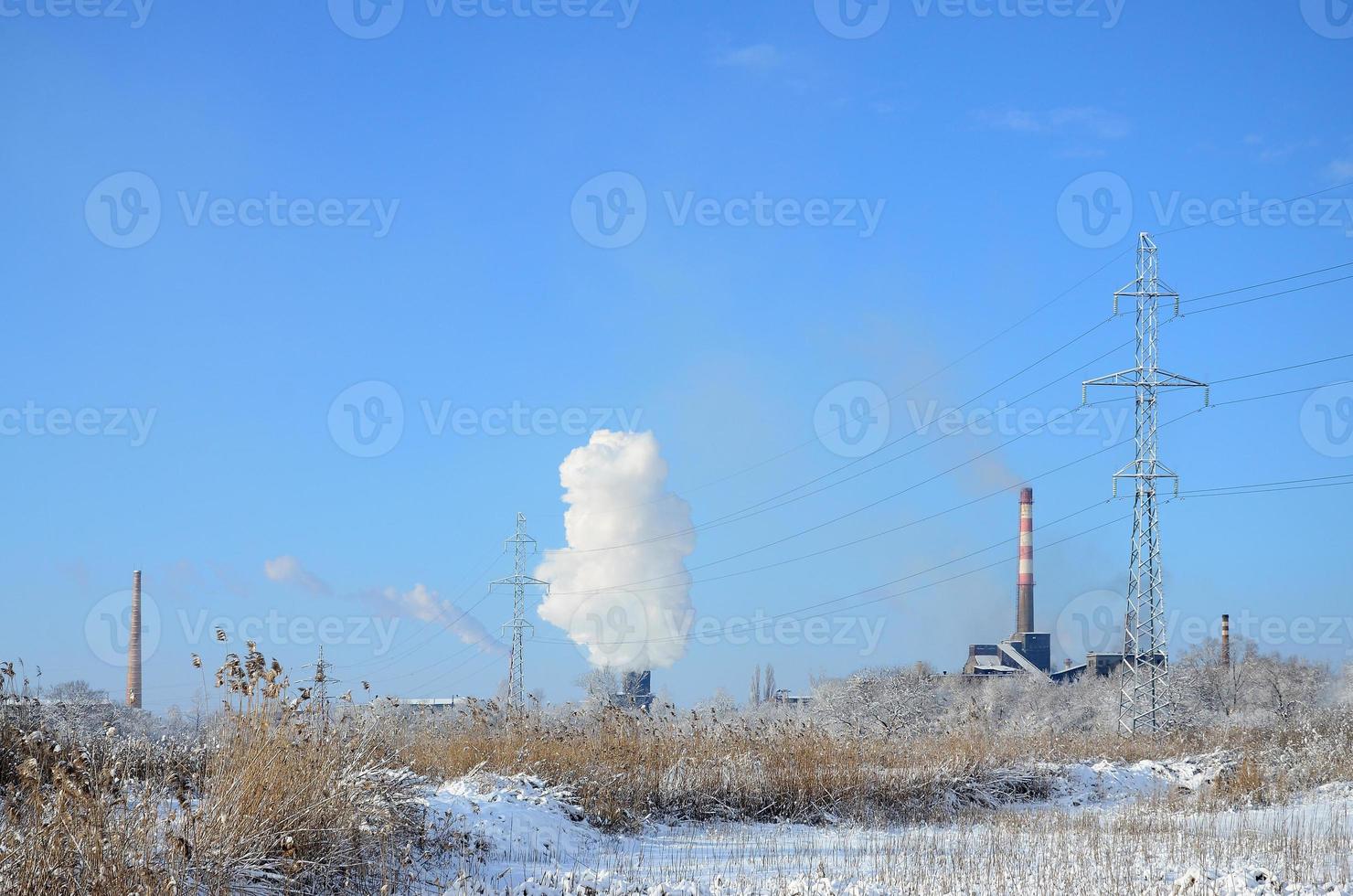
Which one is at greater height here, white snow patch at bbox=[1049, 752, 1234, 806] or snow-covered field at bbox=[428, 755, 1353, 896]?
snow-covered field at bbox=[428, 755, 1353, 896]

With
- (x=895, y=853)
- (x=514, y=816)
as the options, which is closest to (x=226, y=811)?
(x=514, y=816)

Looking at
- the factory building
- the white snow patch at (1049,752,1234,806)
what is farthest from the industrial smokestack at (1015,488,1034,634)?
the white snow patch at (1049,752,1234,806)

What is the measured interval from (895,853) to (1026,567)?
65.0 metres

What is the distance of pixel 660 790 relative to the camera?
13.8 m

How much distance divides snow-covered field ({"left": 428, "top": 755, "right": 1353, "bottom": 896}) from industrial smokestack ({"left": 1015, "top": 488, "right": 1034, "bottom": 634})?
5691cm

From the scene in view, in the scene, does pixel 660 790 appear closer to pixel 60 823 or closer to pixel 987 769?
pixel 987 769

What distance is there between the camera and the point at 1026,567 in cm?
7206

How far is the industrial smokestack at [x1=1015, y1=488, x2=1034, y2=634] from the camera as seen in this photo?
230 feet

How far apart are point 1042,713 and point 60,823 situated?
5146 cm

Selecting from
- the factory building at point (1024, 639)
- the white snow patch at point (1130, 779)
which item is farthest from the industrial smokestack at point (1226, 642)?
the white snow patch at point (1130, 779)

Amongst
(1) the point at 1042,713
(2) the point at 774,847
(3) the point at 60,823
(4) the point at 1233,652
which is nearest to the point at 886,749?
(2) the point at 774,847

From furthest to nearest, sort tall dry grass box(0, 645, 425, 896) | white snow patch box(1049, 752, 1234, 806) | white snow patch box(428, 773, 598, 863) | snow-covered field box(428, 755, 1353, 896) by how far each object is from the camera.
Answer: white snow patch box(1049, 752, 1234, 806) < white snow patch box(428, 773, 598, 863) < snow-covered field box(428, 755, 1353, 896) < tall dry grass box(0, 645, 425, 896)

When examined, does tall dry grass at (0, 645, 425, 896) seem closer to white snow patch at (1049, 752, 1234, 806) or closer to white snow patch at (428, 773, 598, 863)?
white snow patch at (428, 773, 598, 863)

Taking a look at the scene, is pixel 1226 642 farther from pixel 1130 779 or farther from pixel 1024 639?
pixel 1130 779
